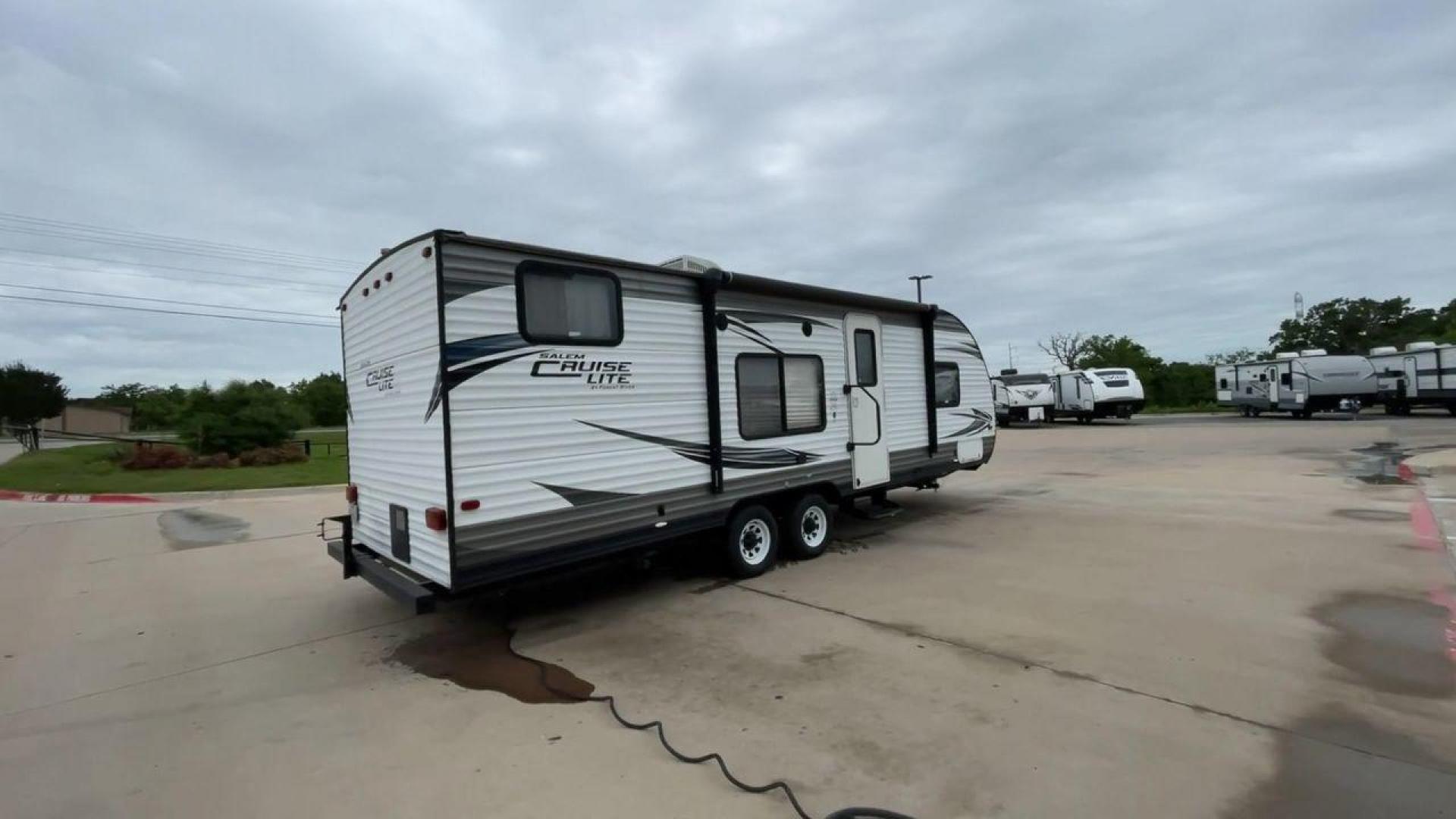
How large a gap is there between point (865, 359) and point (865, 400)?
0.49 metres

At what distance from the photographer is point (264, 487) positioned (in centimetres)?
1538

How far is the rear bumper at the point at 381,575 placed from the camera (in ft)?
15.4

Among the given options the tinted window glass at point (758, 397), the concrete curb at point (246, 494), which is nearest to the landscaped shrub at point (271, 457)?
the concrete curb at point (246, 494)

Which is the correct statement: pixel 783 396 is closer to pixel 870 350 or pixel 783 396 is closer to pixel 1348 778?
pixel 870 350

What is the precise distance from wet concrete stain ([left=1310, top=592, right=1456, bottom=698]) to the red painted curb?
60.2 feet

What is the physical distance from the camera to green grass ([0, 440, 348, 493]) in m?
15.5

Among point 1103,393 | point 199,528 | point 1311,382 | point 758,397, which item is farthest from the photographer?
point 1103,393

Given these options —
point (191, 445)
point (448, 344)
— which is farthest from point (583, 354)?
point (191, 445)

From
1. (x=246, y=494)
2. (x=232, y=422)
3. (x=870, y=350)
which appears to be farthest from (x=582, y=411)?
(x=232, y=422)

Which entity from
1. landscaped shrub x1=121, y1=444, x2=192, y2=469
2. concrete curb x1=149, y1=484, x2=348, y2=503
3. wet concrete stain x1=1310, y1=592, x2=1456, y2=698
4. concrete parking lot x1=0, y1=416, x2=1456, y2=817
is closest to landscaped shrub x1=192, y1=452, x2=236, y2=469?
landscaped shrub x1=121, y1=444, x2=192, y2=469

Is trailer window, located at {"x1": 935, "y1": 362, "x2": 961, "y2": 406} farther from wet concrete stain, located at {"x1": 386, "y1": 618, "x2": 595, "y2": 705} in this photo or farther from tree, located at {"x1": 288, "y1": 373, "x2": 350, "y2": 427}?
tree, located at {"x1": 288, "y1": 373, "x2": 350, "y2": 427}

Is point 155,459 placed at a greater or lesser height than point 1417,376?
lesser

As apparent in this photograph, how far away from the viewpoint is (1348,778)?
3025mm

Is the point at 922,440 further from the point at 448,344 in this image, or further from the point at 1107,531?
the point at 448,344
